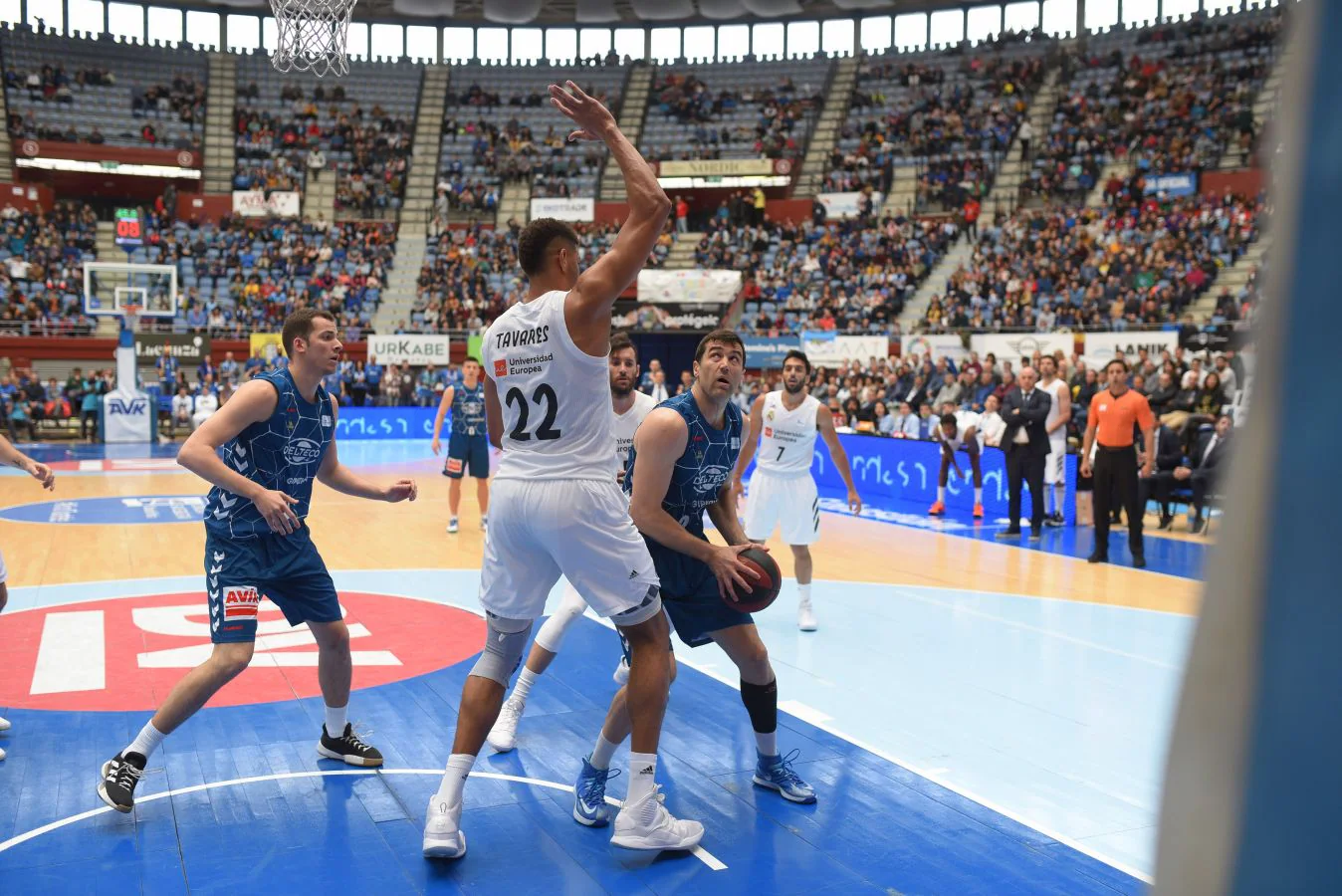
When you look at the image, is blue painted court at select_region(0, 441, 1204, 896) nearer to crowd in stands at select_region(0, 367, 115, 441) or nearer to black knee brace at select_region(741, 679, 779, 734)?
black knee brace at select_region(741, 679, 779, 734)

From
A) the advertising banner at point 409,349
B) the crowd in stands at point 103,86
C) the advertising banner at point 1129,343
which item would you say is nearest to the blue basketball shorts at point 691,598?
the advertising banner at point 1129,343

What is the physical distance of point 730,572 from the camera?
13.5ft

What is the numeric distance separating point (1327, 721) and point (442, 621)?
7.71 m

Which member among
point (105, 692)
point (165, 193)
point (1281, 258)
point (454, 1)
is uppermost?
point (454, 1)

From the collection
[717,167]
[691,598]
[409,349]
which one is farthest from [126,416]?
[691,598]

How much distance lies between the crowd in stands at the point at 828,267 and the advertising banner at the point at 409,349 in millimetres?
8285

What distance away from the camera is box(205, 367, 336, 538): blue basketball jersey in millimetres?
4633

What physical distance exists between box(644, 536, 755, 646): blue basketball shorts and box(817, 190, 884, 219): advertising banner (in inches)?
1168

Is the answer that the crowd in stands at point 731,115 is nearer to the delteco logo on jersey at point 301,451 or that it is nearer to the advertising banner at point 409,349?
the advertising banner at point 409,349

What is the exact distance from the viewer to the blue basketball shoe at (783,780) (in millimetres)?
4586

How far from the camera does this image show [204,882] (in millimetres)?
3791

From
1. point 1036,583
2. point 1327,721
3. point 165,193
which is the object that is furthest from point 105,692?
point 165,193

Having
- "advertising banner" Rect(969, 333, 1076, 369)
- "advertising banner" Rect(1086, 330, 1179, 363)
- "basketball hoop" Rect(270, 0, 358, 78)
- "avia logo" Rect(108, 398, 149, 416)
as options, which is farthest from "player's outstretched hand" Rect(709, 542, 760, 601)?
"avia logo" Rect(108, 398, 149, 416)

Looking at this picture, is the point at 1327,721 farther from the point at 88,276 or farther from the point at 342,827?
the point at 88,276
